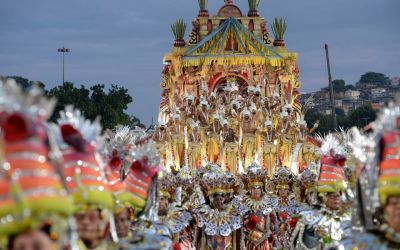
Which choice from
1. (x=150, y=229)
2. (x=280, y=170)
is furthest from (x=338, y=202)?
(x=280, y=170)

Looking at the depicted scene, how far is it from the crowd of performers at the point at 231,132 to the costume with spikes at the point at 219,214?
15.7ft

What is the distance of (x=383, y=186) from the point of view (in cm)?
794

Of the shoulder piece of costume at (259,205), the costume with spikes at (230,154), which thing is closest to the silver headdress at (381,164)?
the shoulder piece of costume at (259,205)

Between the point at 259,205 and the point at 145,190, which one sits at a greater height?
the point at 145,190

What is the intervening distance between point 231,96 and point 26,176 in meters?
20.6

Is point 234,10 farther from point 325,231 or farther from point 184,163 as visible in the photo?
point 325,231

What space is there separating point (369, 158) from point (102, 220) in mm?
2288

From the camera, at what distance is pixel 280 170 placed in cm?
2258

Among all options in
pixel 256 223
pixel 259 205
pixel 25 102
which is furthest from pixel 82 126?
pixel 259 205

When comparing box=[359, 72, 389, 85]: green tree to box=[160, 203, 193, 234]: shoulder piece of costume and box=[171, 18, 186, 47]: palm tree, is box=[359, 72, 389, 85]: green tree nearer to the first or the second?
box=[171, 18, 186, 47]: palm tree

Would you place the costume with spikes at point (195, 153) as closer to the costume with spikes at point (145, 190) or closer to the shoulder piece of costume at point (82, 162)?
the costume with spikes at point (145, 190)

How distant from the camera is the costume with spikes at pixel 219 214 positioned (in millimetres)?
18859

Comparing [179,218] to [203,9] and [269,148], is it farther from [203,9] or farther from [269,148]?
[203,9]

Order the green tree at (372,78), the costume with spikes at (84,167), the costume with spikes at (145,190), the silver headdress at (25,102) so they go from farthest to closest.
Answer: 1. the green tree at (372,78)
2. the costume with spikes at (145,190)
3. the costume with spikes at (84,167)
4. the silver headdress at (25,102)
